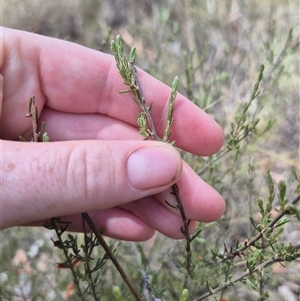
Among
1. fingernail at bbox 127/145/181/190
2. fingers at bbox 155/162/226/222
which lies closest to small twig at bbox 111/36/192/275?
fingernail at bbox 127/145/181/190

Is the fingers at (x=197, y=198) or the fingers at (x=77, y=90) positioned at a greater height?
the fingers at (x=77, y=90)

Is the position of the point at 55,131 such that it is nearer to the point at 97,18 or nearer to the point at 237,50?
the point at 237,50

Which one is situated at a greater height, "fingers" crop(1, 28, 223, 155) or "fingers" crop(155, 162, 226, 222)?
"fingers" crop(1, 28, 223, 155)

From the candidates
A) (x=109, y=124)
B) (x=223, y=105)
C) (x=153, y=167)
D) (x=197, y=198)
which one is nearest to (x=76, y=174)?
(x=153, y=167)

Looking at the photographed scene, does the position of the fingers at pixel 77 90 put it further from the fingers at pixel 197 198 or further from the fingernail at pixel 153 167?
the fingernail at pixel 153 167

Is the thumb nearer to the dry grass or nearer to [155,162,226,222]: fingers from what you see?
[155,162,226,222]: fingers

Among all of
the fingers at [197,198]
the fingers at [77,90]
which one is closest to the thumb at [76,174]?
the fingers at [197,198]

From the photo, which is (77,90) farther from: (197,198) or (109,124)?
(197,198)

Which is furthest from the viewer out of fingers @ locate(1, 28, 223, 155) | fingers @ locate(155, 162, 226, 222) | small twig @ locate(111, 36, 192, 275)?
fingers @ locate(1, 28, 223, 155)

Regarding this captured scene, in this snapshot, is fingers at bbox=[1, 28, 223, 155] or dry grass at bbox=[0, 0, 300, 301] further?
dry grass at bbox=[0, 0, 300, 301]
